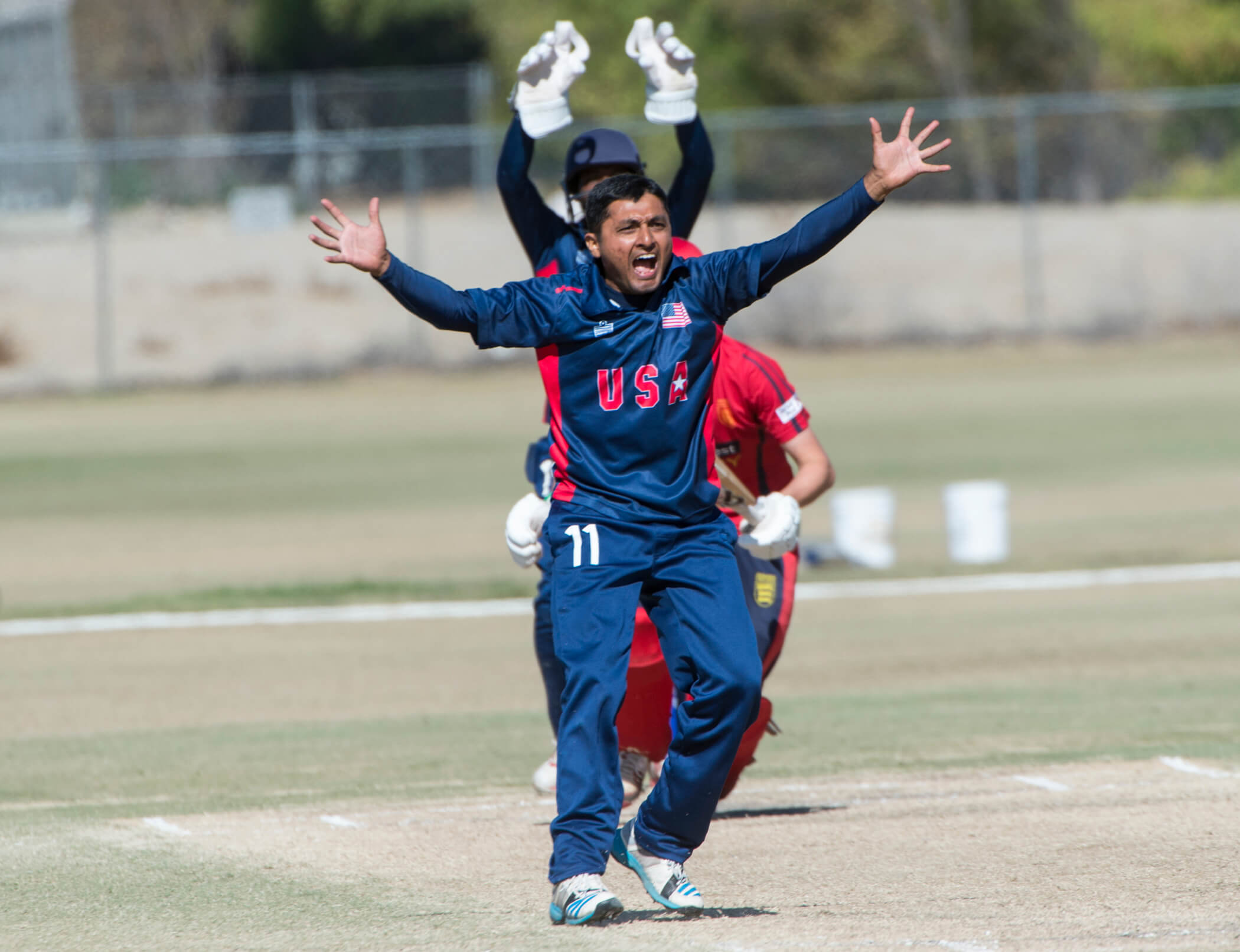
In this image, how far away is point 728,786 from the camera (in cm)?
620

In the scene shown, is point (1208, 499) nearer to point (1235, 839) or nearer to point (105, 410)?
point (1235, 839)

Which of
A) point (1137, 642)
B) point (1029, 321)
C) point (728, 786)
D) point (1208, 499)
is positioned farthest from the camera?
point (1029, 321)

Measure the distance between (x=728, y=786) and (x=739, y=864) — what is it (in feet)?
2.60

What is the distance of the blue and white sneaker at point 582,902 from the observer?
452 cm

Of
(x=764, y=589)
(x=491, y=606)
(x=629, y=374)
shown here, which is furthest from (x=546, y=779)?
(x=491, y=606)

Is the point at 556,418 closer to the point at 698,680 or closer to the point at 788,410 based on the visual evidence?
the point at 698,680

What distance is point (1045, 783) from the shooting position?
650 centimetres

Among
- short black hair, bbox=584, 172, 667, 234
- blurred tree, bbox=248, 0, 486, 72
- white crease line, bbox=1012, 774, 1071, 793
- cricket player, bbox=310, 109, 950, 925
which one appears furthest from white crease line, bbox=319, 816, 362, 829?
blurred tree, bbox=248, 0, 486, 72

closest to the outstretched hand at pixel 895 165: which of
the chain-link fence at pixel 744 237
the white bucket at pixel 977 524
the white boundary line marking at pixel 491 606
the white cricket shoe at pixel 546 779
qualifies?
the white cricket shoe at pixel 546 779

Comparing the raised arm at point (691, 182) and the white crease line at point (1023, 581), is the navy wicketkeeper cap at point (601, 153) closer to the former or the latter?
the raised arm at point (691, 182)

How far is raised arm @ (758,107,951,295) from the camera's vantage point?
4809mm

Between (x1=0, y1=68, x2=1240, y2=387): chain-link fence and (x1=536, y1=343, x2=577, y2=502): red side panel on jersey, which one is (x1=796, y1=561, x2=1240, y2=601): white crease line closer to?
(x1=536, y1=343, x2=577, y2=502): red side panel on jersey

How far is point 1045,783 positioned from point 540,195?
292cm

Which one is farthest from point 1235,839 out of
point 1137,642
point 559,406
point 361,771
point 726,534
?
point 1137,642
